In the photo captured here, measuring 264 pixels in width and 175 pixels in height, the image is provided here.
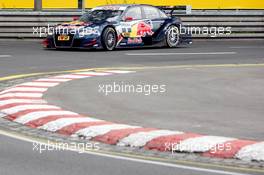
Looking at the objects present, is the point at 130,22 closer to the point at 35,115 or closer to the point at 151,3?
the point at 35,115

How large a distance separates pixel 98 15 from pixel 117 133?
1339 cm

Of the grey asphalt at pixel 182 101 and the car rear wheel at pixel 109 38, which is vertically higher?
the car rear wheel at pixel 109 38

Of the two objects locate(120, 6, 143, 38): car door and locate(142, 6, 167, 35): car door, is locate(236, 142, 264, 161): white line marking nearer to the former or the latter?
locate(120, 6, 143, 38): car door

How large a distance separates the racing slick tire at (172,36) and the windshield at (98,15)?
6.28ft

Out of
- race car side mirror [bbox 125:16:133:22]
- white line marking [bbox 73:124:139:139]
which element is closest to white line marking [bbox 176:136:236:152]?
white line marking [bbox 73:124:139:139]

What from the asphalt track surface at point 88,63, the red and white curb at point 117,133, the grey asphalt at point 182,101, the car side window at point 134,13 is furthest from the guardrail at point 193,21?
the red and white curb at point 117,133

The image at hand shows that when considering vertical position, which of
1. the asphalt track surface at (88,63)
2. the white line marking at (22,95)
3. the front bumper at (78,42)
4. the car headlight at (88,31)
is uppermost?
the car headlight at (88,31)

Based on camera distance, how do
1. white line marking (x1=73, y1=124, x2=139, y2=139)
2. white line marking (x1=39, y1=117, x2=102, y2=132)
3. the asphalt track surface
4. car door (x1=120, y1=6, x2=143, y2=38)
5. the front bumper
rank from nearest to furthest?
1. the asphalt track surface
2. white line marking (x1=73, y1=124, x2=139, y2=139)
3. white line marking (x1=39, y1=117, x2=102, y2=132)
4. the front bumper
5. car door (x1=120, y1=6, x2=143, y2=38)

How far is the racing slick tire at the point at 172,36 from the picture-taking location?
23.6 meters

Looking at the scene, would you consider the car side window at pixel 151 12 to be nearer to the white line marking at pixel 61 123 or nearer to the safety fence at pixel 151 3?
the safety fence at pixel 151 3

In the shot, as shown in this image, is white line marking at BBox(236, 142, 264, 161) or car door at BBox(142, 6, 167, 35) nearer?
white line marking at BBox(236, 142, 264, 161)

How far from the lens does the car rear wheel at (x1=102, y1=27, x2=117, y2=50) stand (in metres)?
21.4

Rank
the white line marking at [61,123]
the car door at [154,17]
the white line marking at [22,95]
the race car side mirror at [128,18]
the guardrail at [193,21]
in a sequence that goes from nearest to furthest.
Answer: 1. the white line marking at [61,123]
2. the white line marking at [22,95]
3. the race car side mirror at [128,18]
4. the car door at [154,17]
5. the guardrail at [193,21]

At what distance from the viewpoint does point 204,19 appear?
2783 centimetres
